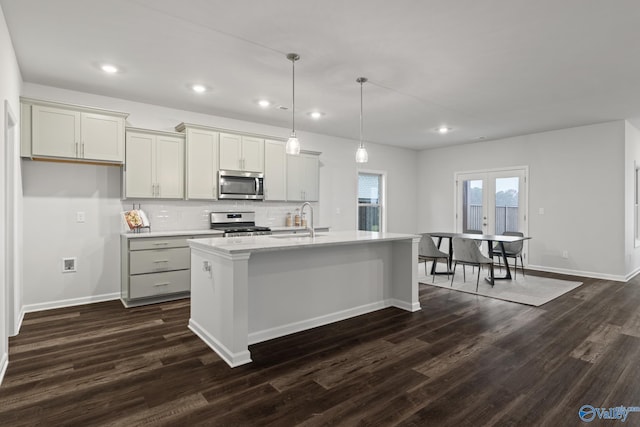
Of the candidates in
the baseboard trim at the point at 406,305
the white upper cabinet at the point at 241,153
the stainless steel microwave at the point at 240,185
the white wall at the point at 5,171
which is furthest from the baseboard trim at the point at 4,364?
the baseboard trim at the point at 406,305

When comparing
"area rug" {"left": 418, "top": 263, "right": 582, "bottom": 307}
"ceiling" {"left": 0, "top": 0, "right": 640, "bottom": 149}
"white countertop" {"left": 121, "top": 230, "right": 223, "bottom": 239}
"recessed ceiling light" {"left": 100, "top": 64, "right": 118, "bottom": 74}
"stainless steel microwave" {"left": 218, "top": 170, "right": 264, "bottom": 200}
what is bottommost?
"area rug" {"left": 418, "top": 263, "right": 582, "bottom": 307}

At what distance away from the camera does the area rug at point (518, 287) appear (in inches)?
180

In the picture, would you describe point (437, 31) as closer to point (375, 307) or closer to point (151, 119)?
point (375, 307)

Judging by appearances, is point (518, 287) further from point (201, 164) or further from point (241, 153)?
point (201, 164)

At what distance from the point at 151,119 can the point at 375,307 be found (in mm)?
3880

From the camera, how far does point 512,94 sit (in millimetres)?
4375

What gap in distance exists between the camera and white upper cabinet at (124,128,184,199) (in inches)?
171

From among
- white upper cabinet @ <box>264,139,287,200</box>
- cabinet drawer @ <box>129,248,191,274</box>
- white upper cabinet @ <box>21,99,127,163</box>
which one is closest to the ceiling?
white upper cabinet @ <box>21,99,127,163</box>

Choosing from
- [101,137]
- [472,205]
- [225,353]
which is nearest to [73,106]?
[101,137]

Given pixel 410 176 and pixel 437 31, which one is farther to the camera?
pixel 410 176

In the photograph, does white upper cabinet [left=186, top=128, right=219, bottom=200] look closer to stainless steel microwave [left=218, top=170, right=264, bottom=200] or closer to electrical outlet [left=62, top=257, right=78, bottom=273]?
stainless steel microwave [left=218, top=170, right=264, bottom=200]

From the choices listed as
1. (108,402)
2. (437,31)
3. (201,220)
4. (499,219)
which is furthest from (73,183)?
(499,219)

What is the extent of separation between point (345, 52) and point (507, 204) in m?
5.42

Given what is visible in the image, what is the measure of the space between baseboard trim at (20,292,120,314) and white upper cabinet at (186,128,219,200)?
1.62 m
